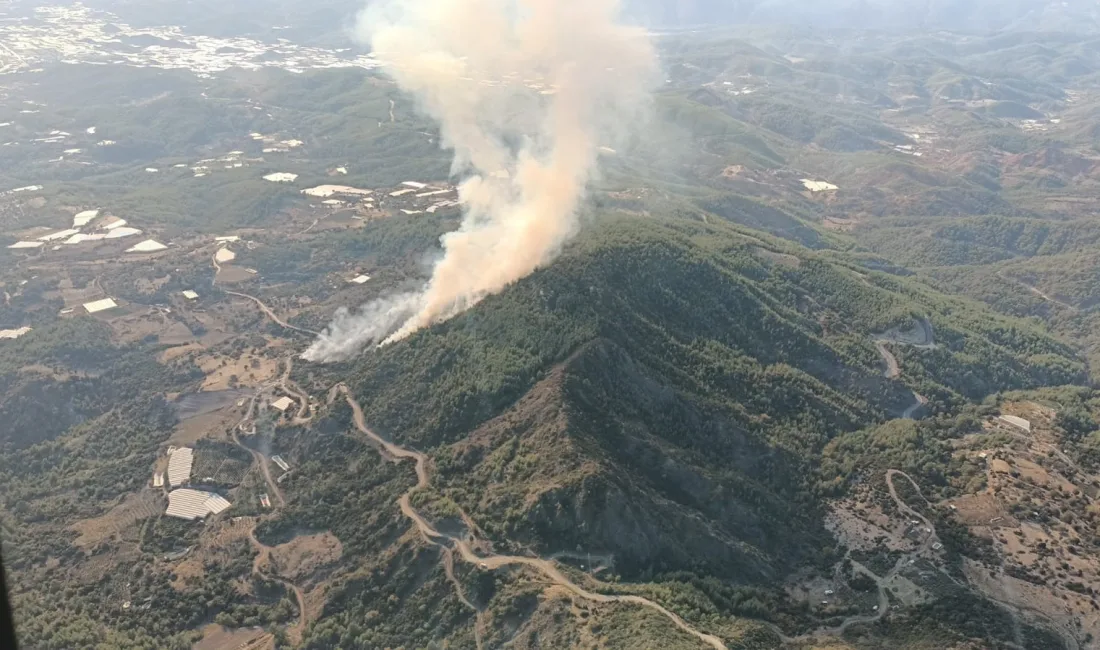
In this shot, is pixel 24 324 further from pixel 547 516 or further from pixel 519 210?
pixel 547 516

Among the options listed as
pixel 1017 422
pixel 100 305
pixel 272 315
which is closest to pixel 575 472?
pixel 1017 422

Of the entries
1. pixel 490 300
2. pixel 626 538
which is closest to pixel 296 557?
pixel 626 538

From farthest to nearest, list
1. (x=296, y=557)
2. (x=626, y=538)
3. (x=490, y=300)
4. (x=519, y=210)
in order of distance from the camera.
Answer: (x=519, y=210), (x=490, y=300), (x=296, y=557), (x=626, y=538)

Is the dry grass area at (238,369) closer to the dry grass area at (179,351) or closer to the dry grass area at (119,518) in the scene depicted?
the dry grass area at (179,351)

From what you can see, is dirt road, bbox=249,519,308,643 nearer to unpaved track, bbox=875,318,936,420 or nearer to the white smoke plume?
the white smoke plume


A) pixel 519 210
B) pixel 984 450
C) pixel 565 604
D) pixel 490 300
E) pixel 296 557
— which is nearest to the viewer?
pixel 565 604

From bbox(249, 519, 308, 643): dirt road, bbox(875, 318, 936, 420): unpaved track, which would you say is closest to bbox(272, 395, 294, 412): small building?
bbox(249, 519, 308, 643): dirt road
